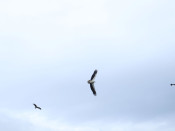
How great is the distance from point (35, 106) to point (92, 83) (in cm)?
5153

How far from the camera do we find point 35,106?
158m

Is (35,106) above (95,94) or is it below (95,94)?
above

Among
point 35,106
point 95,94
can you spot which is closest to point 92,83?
point 95,94

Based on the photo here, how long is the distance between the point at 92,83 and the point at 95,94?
2.87 meters

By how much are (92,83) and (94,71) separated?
14.4 feet

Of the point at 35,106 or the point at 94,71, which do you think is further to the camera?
the point at 35,106

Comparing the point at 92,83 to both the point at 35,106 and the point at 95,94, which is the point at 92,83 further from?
the point at 35,106

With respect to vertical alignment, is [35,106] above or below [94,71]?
above

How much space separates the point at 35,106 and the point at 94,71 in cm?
5518

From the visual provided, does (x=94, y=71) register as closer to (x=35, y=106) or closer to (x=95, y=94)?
(x=95, y=94)

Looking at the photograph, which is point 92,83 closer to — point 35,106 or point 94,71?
point 94,71

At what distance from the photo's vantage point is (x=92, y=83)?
112 meters

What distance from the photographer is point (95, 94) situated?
112 meters

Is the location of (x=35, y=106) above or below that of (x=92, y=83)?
above
